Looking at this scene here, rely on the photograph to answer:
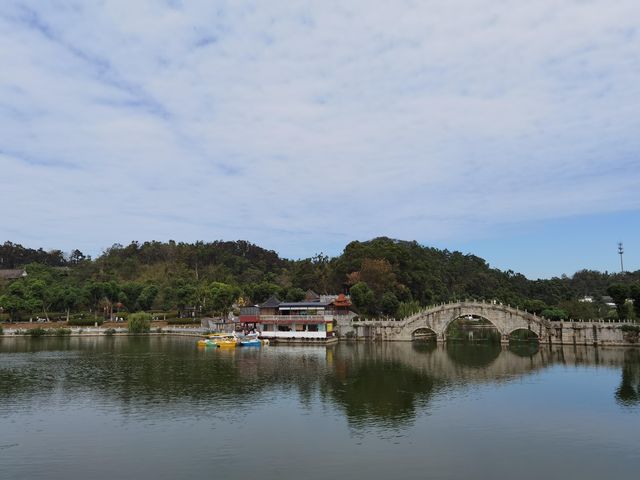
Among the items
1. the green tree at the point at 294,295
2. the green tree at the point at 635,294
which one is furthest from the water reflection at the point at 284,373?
the green tree at the point at 294,295

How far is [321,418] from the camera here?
26.3 metres

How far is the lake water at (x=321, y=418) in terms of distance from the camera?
19.3m

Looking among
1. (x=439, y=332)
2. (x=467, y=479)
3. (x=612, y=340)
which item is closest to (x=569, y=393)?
(x=467, y=479)

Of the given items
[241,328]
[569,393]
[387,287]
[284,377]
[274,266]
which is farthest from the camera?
[274,266]

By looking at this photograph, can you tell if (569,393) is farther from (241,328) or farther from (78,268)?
(78,268)

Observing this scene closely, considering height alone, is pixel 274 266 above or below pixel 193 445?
above

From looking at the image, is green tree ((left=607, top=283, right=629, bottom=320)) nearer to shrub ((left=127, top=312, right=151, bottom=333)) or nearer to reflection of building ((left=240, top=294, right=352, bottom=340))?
reflection of building ((left=240, top=294, right=352, bottom=340))

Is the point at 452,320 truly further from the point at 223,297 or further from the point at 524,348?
the point at 223,297

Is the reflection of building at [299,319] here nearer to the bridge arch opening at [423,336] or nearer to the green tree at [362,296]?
the green tree at [362,296]

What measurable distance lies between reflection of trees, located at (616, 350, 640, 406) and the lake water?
0.11 metres

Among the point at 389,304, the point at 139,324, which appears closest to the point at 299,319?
the point at 389,304

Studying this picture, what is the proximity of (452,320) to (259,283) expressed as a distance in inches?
2030

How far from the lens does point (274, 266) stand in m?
134

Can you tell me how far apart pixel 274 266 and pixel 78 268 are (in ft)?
155
